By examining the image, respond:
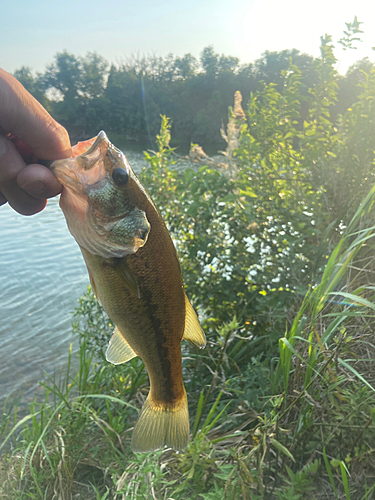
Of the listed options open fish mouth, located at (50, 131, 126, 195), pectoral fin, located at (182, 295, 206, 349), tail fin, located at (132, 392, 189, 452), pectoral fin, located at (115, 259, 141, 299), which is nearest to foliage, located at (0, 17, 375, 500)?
tail fin, located at (132, 392, 189, 452)

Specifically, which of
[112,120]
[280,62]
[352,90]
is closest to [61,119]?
[112,120]

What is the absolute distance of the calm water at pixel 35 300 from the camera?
5180mm

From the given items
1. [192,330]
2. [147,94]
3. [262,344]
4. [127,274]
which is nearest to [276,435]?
[192,330]

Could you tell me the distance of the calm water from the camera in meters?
5.18

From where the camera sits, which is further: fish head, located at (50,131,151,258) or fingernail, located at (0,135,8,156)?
fingernail, located at (0,135,8,156)

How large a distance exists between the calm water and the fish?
374 cm

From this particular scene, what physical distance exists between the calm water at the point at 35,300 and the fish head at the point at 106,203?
12.9ft

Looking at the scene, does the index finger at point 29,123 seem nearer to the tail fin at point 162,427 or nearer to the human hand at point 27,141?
the human hand at point 27,141

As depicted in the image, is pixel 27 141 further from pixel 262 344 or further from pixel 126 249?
pixel 262 344

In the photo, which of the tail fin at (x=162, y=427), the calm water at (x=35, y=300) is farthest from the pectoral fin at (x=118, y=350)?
the calm water at (x=35, y=300)

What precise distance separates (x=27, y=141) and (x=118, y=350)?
0.90m

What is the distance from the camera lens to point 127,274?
1.24m

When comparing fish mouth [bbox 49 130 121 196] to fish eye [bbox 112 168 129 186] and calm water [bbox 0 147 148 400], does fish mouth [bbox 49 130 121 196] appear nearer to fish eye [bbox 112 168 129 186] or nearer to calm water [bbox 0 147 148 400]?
fish eye [bbox 112 168 129 186]

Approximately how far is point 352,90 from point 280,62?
31513 mm
